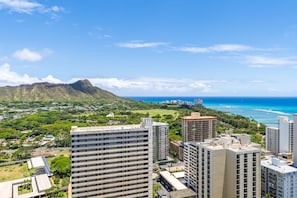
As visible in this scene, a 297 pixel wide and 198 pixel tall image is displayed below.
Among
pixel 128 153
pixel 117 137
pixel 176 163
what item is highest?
pixel 117 137

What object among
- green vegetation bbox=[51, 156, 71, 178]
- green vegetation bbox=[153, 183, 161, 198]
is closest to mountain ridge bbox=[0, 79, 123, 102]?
green vegetation bbox=[51, 156, 71, 178]

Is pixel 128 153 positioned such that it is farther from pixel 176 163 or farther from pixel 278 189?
pixel 176 163

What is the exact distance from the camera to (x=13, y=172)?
36.7 m

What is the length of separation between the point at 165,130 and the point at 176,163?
5.94 meters

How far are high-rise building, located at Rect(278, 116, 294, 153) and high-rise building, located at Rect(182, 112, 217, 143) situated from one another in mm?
11242

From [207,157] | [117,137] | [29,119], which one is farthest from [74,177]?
[29,119]

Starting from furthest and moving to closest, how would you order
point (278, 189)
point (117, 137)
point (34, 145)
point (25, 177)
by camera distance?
point (34, 145) → point (25, 177) → point (278, 189) → point (117, 137)

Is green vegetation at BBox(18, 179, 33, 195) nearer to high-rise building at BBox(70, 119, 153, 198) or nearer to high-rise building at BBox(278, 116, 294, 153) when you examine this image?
high-rise building at BBox(70, 119, 153, 198)

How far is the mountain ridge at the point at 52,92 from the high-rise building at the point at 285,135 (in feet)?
418

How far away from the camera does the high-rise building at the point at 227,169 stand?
2055 cm

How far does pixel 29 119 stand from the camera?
73.1 m

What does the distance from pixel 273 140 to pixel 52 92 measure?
457ft

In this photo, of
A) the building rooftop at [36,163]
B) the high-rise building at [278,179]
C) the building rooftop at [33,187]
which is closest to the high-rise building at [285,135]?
the high-rise building at [278,179]

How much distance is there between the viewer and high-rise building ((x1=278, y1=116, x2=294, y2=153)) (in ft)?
126
